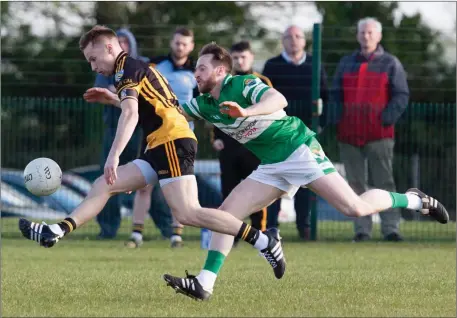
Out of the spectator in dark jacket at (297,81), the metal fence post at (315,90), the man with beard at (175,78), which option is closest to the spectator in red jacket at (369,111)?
the metal fence post at (315,90)

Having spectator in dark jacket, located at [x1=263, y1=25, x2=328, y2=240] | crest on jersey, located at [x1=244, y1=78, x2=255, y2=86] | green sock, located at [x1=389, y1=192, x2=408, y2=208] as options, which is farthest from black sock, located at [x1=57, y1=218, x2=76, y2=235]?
spectator in dark jacket, located at [x1=263, y1=25, x2=328, y2=240]

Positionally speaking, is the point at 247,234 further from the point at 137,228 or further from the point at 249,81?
the point at 137,228

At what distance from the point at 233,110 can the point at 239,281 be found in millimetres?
2147

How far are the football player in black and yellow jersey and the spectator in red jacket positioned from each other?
5.90 meters

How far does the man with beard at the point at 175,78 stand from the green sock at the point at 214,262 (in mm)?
5258

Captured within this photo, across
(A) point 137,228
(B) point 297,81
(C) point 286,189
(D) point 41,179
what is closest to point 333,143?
(B) point 297,81

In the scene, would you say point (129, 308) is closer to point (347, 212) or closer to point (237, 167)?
point (347, 212)

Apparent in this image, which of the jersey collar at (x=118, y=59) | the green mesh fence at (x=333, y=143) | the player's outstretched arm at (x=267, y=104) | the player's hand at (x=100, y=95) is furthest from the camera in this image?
the green mesh fence at (x=333, y=143)

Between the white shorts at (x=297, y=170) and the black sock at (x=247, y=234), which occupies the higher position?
the white shorts at (x=297, y=170)

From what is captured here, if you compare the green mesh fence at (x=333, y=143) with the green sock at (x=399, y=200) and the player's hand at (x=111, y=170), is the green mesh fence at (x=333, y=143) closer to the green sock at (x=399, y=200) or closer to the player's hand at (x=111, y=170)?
the green sock at (x=399, y=200)

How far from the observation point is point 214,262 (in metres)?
7.89

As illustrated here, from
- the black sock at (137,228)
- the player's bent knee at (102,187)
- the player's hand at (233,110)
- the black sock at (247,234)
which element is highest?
the player's hand at (233,110)

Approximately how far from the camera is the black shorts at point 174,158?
8188 millimetres

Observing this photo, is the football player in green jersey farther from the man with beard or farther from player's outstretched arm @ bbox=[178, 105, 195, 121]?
the man with beard
